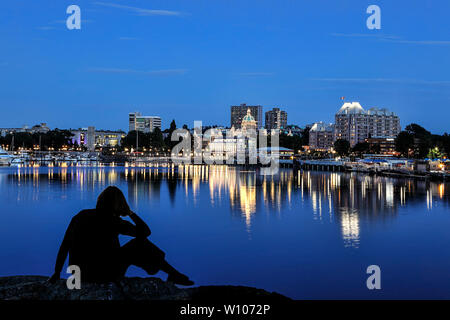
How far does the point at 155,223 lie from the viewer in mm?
25016

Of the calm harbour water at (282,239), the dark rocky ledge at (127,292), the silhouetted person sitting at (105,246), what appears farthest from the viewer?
the calm harbour water at (282,239)

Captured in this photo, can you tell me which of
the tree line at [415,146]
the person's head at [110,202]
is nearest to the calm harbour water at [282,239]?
the person's head at [110,202]

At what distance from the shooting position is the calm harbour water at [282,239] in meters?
13.8

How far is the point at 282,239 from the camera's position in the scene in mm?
20203

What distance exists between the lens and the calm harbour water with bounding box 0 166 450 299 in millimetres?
13812

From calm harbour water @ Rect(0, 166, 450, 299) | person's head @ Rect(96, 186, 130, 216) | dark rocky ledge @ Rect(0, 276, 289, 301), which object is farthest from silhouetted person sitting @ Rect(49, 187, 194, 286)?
calm harbour water @ Rect(0, 166, 450, 299)

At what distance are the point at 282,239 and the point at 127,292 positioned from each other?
1462cm

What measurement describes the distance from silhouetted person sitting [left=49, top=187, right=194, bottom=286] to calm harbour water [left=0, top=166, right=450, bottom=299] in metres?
7.16

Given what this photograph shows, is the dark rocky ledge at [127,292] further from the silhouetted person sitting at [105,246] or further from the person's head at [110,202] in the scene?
the person's head at [110,202]

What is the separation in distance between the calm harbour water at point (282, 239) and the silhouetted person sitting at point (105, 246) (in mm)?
7160

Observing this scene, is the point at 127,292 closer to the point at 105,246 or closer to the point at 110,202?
the point at 105,246

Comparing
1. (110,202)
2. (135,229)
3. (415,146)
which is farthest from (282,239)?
(415,146)
